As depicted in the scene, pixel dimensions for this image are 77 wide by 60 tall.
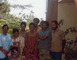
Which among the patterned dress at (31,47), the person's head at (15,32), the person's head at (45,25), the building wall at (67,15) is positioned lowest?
the patterned dress at (31,47)

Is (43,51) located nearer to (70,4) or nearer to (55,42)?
(55,42)

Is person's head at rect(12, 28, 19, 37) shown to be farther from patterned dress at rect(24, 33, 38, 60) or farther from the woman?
patterned dress at rect(24, 33, 38, 60)

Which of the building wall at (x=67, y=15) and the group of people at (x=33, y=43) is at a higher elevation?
the building wall at (x=67, y=15)

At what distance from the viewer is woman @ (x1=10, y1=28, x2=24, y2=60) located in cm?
562

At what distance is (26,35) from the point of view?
592cm

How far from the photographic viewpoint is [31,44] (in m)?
5.82

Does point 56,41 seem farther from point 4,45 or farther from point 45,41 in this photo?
point 4,45

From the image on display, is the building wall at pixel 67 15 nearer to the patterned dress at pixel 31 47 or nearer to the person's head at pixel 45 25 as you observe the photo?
the person's head at pixel 45 25

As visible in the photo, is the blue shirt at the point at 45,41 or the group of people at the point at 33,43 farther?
the blue shirt at the point at 45,41

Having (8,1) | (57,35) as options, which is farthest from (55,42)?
(8,1)

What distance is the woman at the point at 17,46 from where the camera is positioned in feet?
18.5

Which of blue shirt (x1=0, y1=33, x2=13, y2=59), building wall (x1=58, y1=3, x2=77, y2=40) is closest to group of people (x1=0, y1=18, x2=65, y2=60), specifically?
Result: blue shirt (x1=0, y1=33, x2=13, y2=59)

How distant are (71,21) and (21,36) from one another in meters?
2.91

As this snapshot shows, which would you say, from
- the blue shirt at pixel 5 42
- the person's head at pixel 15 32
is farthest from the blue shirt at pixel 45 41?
the blue shirt at pixel 5 42
